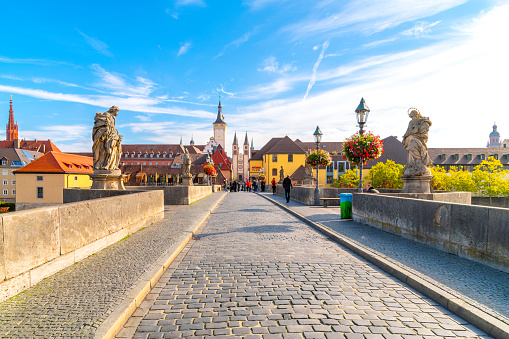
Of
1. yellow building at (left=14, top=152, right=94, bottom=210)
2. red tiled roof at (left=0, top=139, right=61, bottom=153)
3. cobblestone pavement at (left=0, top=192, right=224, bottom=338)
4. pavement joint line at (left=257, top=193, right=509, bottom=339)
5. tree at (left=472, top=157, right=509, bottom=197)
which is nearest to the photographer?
cobblestone pavement at (left=0, top=192, right=224, bottom=338)

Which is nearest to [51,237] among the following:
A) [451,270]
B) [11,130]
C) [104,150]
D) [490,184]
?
[451,270]

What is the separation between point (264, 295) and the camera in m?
4.26

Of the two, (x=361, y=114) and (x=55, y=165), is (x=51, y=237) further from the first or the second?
(x=55, y=165)

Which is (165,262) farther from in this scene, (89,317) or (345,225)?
(345,225)

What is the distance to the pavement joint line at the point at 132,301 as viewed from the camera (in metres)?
3.09

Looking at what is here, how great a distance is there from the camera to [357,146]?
13.5 meters

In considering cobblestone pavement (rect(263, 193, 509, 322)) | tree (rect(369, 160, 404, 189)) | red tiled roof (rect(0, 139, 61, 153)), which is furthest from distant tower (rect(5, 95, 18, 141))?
cobblestone pavement (rect(263, 193, 509, 322))

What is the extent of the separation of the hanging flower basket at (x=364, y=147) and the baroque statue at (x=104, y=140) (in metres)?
9.66

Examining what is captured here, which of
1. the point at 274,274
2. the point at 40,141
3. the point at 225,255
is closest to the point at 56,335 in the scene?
the point at 274,274

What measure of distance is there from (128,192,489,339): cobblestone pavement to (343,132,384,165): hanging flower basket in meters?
7.56

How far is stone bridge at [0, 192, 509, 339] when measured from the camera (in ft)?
10.7

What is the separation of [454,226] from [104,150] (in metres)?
11.4

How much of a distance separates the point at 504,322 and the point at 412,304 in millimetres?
950

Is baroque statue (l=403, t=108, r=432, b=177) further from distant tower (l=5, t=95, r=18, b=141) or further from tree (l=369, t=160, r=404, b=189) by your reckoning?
distant tower (l=5, t=95, r=18, b=141)
